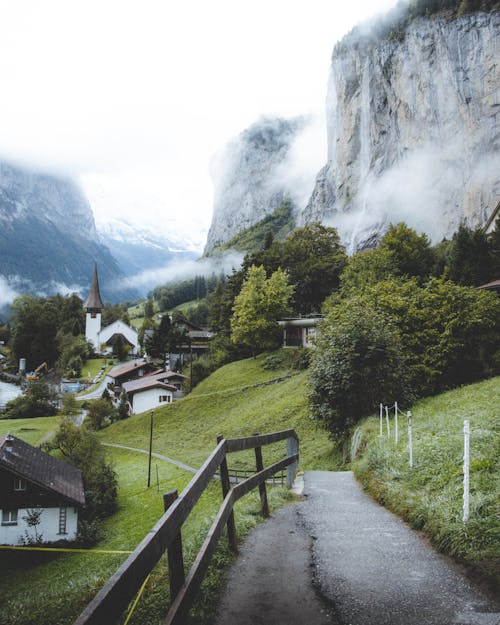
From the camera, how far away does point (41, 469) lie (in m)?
31.8

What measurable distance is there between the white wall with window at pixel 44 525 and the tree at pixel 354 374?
67.6ft

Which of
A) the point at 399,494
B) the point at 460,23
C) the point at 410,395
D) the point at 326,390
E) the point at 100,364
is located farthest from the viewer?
the point at 100,364

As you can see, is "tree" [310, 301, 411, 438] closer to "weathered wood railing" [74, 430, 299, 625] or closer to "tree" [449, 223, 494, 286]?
"weathered wood railing" [74, 430, 299, 625]

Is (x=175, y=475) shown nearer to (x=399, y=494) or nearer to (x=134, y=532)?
(x=134, y=532)

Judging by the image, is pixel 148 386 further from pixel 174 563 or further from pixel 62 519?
pixel 174 563

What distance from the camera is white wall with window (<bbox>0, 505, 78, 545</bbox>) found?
3012 cm

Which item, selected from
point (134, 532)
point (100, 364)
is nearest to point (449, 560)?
point (134, 532)

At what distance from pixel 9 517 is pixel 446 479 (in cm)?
3141

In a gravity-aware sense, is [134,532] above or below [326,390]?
below

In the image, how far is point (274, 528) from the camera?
6434 mm

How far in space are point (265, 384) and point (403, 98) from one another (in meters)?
83.1

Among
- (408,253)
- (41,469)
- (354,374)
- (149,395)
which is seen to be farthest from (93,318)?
(354,374)

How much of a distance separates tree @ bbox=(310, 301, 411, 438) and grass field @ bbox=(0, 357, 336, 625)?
2.34 meters

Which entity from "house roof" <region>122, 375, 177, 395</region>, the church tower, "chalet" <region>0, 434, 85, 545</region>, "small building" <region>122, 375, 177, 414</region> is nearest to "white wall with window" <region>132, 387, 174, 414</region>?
"small building" <region>122, 375, 177, 414</region>
